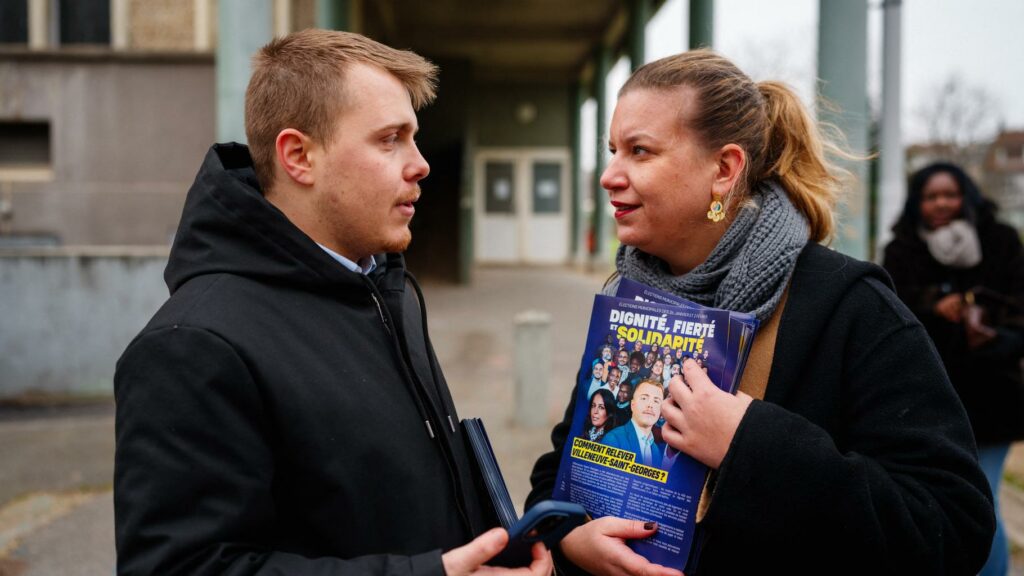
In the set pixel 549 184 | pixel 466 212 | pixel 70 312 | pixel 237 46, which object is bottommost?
pixel 70 312

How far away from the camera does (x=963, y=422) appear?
5.06ft

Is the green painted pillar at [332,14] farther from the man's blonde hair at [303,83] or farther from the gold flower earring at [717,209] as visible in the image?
the gold flower earring at [717,209]

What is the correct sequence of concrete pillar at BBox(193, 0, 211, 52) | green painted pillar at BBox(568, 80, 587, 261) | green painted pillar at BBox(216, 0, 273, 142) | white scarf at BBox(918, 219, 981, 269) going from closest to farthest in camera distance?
white scarf at BBox(918, 219, 981, 269), green painted pillar at BBox(216, 0, 273, 142), concrete pillar at BBox(193, 0, 211, 52), green painted pillar at BBox(568, 80, 587, 261)

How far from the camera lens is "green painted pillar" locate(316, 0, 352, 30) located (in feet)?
27.2

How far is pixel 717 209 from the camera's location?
5.69 feet

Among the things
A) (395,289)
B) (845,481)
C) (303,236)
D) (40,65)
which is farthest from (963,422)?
(40,65)

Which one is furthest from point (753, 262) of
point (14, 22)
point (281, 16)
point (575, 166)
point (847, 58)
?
point (575, 166)

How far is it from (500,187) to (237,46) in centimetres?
1877

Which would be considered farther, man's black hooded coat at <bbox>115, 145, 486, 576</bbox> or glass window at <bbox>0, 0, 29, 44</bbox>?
glass window at <bbox>0, 0, 29, 44</bbox>

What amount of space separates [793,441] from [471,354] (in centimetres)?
794

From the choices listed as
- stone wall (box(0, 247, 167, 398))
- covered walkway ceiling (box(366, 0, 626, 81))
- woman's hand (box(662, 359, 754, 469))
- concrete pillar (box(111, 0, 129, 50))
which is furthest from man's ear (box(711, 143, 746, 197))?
covered walkway ceiling (box(366, 0, 626, 81))

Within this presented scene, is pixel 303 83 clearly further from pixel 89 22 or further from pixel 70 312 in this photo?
pixel 89 22

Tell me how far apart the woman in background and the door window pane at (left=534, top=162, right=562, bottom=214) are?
19714 mm

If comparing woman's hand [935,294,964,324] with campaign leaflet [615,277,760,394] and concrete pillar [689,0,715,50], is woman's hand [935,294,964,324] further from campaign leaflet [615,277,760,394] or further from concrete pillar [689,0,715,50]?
concrete pillar [689,0,715,50]
